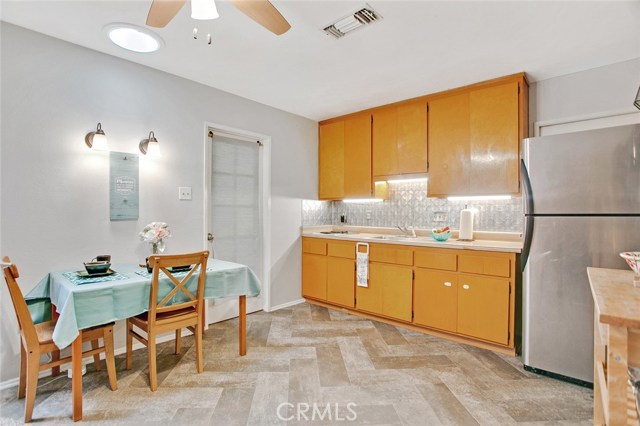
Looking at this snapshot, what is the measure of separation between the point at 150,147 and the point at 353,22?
1956mm

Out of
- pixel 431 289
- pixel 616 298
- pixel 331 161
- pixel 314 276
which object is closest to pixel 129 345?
pixel 314 276

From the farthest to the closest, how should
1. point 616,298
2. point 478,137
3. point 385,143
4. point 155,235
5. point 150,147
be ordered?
1. point 385,143
2. point 478,137
3. point 150,147
4. point 155,235
5. point 616,298

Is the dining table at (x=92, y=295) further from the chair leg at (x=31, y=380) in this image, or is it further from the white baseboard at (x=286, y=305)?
the white baseboard at (x=286, y=305)

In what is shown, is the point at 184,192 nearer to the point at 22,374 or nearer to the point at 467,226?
the point at 22,374

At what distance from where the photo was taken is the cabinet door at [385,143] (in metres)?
3.80

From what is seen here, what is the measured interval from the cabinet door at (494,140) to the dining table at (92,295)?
247cm

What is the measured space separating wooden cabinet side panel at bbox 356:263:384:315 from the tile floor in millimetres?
626

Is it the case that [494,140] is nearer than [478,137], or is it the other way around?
[494,140]

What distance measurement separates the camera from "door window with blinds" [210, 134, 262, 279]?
11.5 ft

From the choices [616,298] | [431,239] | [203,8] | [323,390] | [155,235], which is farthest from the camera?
[431,239]

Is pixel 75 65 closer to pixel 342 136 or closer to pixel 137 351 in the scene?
pixel 137 351

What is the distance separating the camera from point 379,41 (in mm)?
2402

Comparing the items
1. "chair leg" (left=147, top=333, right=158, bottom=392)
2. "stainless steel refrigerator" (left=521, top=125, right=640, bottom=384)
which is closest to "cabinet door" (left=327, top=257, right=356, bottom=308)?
"stainless steel refrigerator" (left=521, top=125, right=640, bottom=384)

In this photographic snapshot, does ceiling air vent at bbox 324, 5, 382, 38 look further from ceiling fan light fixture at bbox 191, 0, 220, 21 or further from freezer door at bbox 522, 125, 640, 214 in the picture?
freezer door at bbox 522, 125, 640, 214
